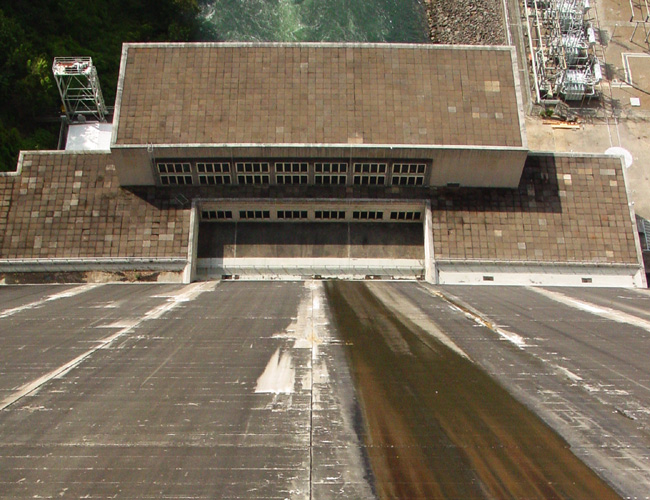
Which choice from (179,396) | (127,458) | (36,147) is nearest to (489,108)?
(179,396)

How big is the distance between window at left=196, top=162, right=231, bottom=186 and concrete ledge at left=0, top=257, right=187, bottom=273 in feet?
30.0

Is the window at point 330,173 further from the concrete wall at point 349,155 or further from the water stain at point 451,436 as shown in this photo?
the water stain at point 451,436

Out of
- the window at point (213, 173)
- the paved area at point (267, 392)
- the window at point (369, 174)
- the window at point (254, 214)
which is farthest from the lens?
the window at point (254, 214)

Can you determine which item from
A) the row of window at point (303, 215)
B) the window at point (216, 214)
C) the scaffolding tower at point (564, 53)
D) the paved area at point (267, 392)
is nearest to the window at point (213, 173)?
the window at point (216, 214)

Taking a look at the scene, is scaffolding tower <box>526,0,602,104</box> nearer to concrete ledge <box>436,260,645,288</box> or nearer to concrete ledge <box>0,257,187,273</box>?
concrete ledge <box>436,260,645,288</box>

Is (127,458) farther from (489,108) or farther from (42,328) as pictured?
→ (489,108)

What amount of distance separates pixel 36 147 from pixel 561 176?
208 feet

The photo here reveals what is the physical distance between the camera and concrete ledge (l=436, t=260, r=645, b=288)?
48125 millimetres

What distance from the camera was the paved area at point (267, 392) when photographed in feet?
50.8

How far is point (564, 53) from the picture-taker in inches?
2790

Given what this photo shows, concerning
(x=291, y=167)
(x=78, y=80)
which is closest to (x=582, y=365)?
(x=291, y=167)

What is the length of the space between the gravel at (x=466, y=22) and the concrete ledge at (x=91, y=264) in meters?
65.4

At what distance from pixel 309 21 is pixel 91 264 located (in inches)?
2360

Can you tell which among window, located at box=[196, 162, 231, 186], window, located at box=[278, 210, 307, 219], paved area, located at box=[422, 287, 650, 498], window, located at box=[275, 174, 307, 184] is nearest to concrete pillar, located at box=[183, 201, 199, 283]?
window, located at box=[196, 162, 231, 186]
